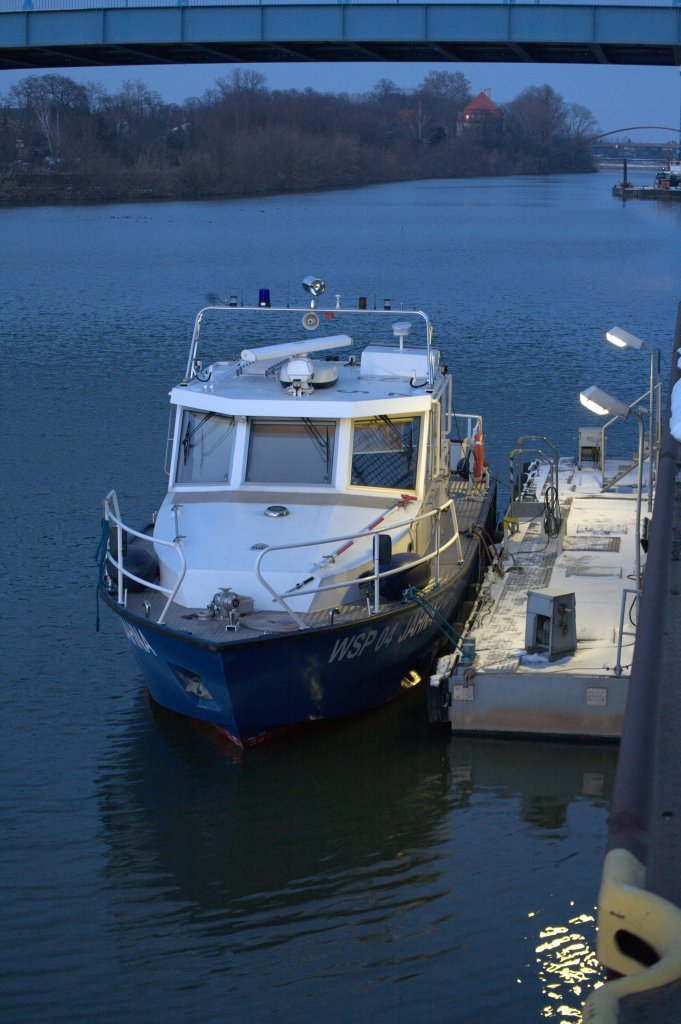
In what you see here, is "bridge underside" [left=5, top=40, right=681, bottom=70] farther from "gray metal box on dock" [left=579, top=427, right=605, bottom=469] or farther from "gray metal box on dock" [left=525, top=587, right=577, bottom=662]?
"gray metal box on dock" [left=525, top=587, right=577, bottom=662]

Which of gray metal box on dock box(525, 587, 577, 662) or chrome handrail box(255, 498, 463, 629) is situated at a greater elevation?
chrome handrail box(255, 498, 463, 629)

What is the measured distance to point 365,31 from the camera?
1248 inches

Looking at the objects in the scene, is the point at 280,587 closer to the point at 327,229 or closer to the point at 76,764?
the point at 76,764

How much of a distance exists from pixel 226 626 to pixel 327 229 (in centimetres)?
5285

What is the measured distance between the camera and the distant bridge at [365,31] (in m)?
29.8

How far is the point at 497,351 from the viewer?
33219 mm

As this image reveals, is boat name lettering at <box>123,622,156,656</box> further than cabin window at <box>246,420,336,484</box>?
No

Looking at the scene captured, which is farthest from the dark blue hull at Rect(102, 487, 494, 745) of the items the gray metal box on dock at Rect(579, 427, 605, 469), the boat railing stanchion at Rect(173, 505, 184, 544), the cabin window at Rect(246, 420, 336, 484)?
the gray metal box on dock at Rect(579, 427, 605, 469)

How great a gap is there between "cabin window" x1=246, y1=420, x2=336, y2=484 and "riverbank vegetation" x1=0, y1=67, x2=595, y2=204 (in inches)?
2733

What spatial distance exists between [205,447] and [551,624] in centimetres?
409

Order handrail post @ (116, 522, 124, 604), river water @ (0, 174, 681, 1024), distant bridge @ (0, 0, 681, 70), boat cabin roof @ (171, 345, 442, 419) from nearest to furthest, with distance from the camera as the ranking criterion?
river water @ (0, 174, 681, 1024) < handrail post @ (116, 522, 124, 604) < boat cabin roof @ (171, 345, 442, 419) < distant bridge @ (0, 0, 681, 70)

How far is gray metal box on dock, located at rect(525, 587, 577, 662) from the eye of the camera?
12.5 metres

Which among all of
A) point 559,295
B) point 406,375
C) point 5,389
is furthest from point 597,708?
point 559,295

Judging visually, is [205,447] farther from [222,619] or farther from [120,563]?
[222,619]
